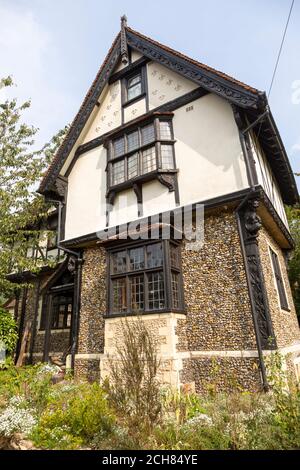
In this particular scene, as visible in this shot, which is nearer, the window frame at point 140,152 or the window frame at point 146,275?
the window frame at point 146,275

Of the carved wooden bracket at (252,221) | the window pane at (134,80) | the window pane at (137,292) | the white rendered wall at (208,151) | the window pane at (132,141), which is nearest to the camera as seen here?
the carved wooden bracket at (252,221)

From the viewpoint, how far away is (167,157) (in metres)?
9.97

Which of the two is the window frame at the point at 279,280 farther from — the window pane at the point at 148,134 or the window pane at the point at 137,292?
the window pane at the point at 148,134

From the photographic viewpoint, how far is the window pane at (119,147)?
36.8ft

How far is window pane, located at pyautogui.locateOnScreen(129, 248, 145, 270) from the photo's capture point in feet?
29.9

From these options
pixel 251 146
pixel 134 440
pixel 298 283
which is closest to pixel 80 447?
pixel 134 440

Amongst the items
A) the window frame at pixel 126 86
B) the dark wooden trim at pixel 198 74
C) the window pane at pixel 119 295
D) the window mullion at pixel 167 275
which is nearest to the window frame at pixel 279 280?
the window mullion at pixel 167 275

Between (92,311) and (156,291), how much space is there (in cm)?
301

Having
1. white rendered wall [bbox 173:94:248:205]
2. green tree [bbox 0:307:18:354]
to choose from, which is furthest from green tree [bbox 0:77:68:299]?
white rendered wall [bbox 173:94:248:205]

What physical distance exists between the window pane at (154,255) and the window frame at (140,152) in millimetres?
2481

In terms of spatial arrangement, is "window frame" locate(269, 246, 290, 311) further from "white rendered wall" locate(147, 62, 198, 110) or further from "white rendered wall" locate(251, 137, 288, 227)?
"white rendered wall" locate(147, 62, 198, 110)

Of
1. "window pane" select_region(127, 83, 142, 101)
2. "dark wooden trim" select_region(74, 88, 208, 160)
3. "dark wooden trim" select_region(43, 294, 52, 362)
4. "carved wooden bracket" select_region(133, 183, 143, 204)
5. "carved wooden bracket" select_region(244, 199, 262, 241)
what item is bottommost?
"dark wooden trim" select_region(43, 294, 52, 362)

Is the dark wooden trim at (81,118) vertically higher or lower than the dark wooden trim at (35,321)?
higher

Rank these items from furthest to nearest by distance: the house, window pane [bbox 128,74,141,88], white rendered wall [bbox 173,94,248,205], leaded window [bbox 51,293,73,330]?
leaded window [bbox 51,293,73,330]
window pane [bbox 128,74,141,88]
white rendered wall [bbox 173,94,248,205]
the house
